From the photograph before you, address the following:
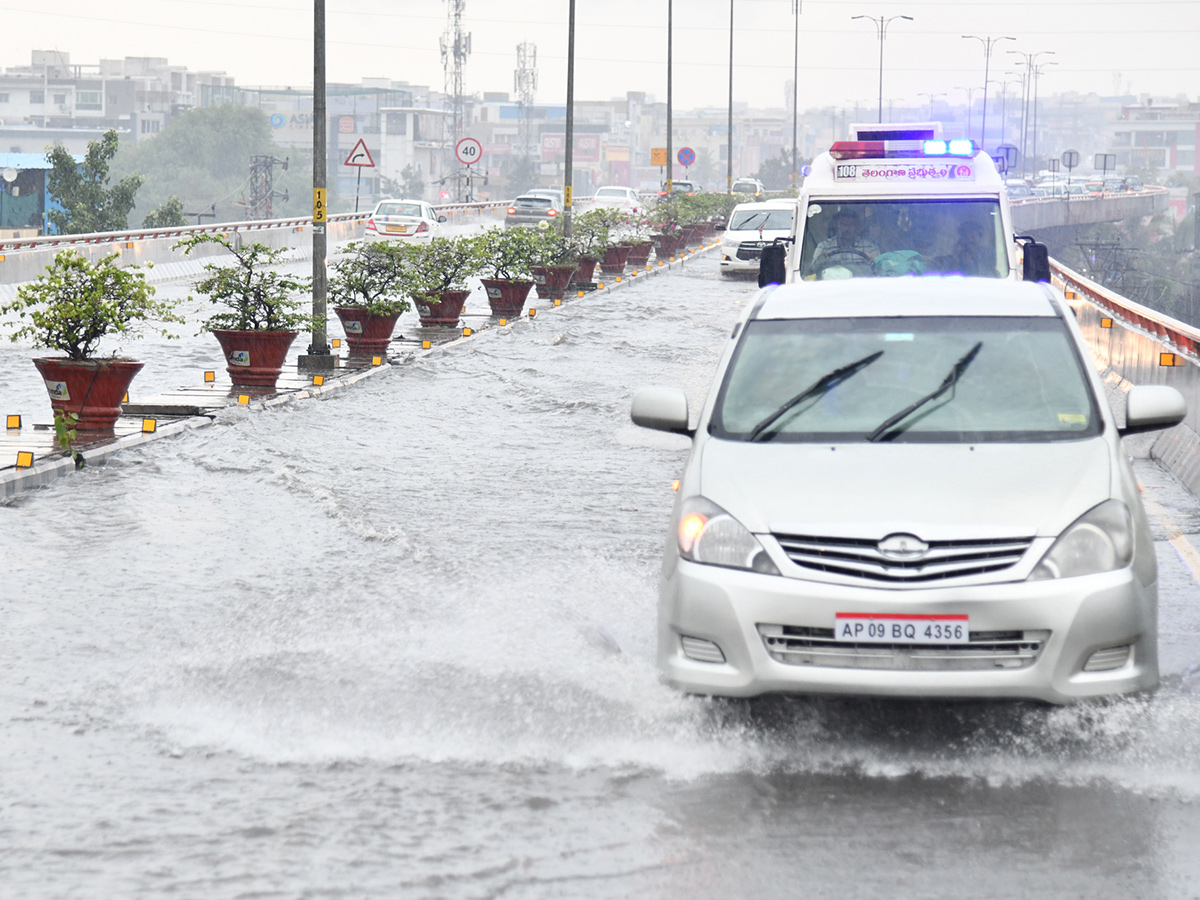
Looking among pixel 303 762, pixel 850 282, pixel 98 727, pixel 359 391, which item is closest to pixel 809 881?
pixel 303 762

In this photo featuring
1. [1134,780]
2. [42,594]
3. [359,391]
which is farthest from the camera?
[359,391]

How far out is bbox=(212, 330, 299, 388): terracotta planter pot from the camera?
16.9 meters

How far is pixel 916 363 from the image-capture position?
6641mm

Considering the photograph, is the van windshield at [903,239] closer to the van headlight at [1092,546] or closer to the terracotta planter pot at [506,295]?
the van headlight at [1092,546]

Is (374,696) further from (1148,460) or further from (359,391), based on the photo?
(359,391)

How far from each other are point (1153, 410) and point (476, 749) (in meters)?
2.77

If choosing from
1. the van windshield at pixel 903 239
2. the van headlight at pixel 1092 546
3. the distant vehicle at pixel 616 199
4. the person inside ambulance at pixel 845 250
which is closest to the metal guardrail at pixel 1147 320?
the van windshield at pixel 903 239

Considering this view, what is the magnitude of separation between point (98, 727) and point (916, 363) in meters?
3.30

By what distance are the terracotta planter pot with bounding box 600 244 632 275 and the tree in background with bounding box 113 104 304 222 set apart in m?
104

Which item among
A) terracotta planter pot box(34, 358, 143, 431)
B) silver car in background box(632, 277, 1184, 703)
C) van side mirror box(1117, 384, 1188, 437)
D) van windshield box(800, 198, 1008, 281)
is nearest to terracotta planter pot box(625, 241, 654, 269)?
van windshield box(800, 198, 1008, 281)

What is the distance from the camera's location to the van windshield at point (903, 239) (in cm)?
1349

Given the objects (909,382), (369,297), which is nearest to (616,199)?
(369,297)

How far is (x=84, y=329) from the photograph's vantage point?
13.4 m

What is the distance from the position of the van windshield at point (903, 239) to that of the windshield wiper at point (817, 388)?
271 inches
